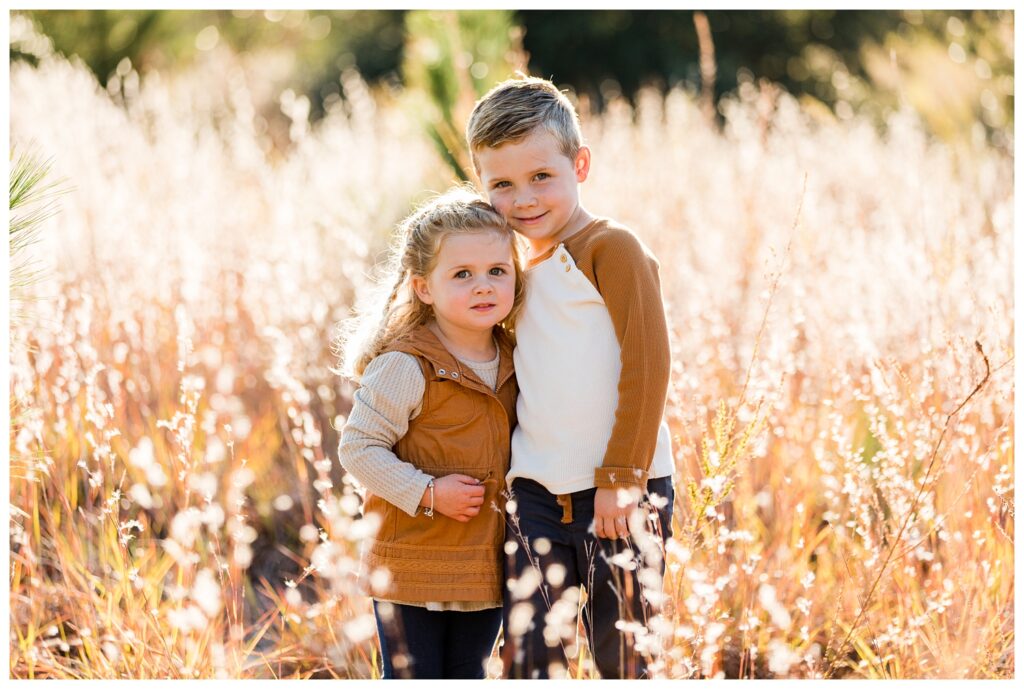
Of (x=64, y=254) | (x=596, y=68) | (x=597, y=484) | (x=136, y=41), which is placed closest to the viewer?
(x=597, y=484)

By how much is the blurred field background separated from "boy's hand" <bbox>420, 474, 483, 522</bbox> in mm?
154

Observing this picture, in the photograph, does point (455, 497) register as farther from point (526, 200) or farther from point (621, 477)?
point (526, 200)

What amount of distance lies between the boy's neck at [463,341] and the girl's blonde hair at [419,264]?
5 cm

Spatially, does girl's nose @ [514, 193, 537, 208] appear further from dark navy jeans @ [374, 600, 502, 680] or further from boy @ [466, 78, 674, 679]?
dark navy jeans @ [374, 600, 502, 680]

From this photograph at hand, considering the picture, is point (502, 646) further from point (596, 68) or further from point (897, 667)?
point (596, 68)

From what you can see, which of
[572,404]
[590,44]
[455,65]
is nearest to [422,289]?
[572,404]

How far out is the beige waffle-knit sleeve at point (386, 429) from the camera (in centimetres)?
175

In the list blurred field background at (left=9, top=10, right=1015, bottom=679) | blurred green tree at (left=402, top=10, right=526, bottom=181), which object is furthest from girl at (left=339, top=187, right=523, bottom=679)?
blurred green tree at (left=402, top=10, right=526, bottom=181)

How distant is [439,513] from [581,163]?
751mm

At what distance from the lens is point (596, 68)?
12812 mm

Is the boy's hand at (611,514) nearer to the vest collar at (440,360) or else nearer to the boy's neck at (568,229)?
the vest collar at (440,360)

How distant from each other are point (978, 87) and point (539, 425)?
5293mm

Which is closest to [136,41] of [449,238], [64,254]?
[64,254]
